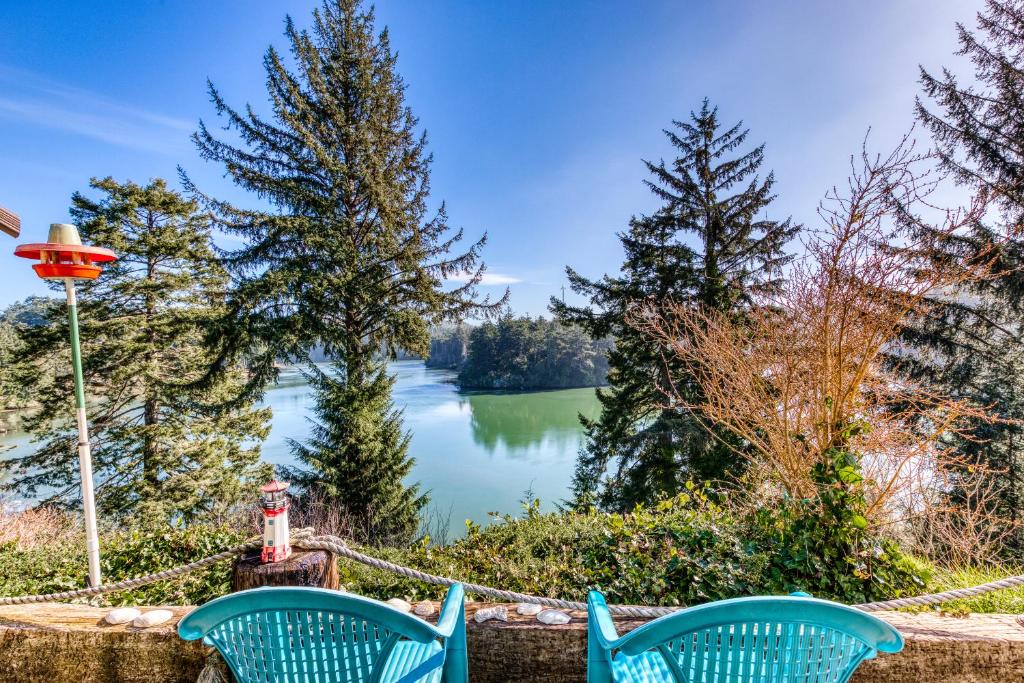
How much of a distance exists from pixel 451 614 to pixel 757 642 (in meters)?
0.69

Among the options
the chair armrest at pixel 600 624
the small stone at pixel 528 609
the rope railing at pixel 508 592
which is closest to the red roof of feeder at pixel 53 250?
the rope railing at pixel 508 592

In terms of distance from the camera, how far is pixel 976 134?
279 inches

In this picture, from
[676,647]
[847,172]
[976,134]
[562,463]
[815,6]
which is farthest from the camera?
[562,463]

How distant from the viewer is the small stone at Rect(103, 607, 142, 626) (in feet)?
5.24

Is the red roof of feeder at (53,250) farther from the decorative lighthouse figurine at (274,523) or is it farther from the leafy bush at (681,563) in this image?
the leafy bush at (681,563)

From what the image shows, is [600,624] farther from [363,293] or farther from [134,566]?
[363,293]

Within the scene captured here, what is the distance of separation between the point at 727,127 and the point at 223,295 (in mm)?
10602

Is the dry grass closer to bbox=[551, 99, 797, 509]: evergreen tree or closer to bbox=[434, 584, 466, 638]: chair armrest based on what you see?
bbox=[434, 584, 466, 638]: chair armrest

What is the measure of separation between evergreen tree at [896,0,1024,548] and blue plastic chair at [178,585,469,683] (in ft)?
29.7

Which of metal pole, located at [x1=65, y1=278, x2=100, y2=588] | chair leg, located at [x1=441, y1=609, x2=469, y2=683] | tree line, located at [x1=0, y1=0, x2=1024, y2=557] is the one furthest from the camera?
tree line, located at [x1=0, y1=0, x2=1024, y2=557]

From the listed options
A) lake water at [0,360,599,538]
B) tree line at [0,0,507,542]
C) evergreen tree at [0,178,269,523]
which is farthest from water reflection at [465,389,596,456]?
evergreen tree at [0,178,269,523]

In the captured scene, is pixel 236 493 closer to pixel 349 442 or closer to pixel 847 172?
pixel 349 442

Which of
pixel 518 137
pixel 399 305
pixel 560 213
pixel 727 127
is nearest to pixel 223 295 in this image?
pixel 399 305

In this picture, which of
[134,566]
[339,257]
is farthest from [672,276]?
[134,566]
